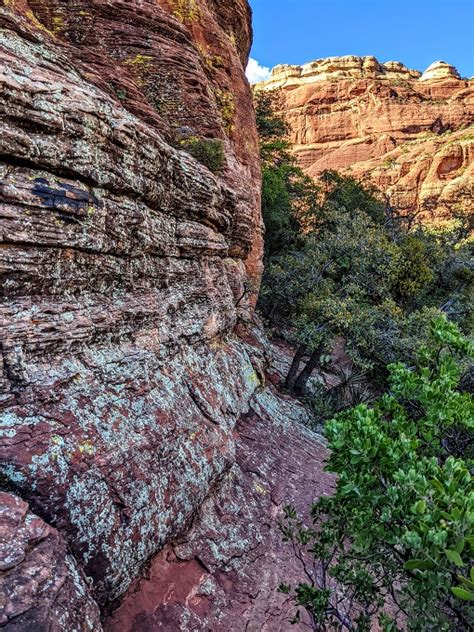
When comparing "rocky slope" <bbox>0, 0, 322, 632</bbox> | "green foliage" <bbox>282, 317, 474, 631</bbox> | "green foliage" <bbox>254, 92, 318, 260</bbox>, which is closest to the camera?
"green foliage" <bbox>282, 317, 474, 631</bbox>

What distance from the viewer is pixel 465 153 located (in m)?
45.0

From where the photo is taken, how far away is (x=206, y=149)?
11.0 meters

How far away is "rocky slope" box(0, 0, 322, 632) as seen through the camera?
4.03 metres

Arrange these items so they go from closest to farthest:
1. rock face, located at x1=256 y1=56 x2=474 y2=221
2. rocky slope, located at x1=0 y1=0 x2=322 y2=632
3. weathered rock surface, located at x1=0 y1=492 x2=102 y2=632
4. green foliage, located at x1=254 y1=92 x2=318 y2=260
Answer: weathered rock surface, located at x1=0 y1=492 x2=102 y2=632 < rocky slope, located at x1=0 y1=0 x2=322 y2=632 < green foliage, located at x1=254 y1=92 x2=318 y2=260 < rock face, located at x1=256 y1=56 x2=474 y2=221

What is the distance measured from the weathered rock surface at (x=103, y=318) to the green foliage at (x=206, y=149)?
45.2 inches

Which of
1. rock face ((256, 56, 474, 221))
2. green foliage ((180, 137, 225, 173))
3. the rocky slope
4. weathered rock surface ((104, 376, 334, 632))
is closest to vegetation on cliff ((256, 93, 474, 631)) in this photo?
weathered rock surface ((104, 376, 334, 632))

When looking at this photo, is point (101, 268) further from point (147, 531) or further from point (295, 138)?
point (295, 138)

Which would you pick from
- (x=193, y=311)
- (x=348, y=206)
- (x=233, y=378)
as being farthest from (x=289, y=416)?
(x=348, y=206)

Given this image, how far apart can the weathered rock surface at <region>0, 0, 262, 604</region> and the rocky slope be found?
25mm

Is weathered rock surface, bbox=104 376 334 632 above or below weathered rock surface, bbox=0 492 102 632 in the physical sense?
below

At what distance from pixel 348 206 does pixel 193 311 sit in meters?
24.2

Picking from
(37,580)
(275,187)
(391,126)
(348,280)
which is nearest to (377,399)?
(37,580)

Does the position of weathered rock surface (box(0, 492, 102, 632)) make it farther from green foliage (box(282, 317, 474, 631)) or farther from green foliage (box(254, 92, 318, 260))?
green foliage (box(254, 92, 318, 260))

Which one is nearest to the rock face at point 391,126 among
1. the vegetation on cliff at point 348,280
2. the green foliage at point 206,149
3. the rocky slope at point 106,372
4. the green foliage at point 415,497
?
the vegetation on cliff at point 348,280
